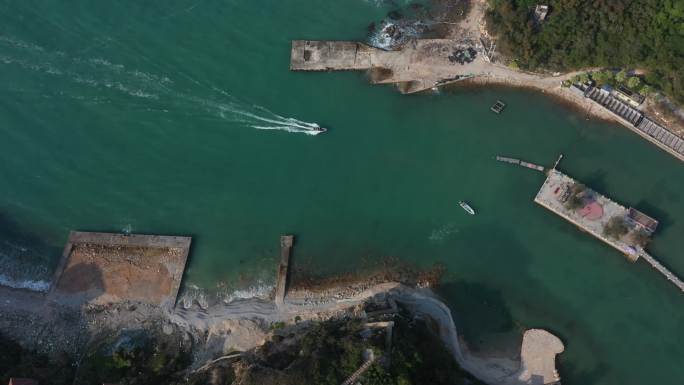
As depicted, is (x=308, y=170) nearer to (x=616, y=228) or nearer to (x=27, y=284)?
(x=27, y=284)

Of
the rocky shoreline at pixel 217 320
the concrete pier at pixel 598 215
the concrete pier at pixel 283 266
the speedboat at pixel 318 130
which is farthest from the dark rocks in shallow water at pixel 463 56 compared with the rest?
the concrete pier at pixel 283 266

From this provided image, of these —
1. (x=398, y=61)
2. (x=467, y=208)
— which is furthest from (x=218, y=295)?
(x=398, y=61)

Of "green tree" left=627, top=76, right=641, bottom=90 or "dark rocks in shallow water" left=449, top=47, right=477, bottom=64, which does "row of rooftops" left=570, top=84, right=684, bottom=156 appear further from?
"dark rocks in shallow water" left=449, top=47, right=477, bottom=64

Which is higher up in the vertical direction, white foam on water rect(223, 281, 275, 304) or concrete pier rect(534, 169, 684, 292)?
concrete pier rect(534, 169, 684, 292)

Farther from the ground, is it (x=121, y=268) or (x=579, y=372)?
(x=579, y=372)

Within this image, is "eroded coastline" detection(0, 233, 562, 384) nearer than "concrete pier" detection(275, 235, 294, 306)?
Yes

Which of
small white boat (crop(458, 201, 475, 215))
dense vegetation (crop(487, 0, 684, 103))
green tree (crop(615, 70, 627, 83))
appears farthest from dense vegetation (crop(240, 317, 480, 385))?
green tree (crop(615, 70, 627, 83))

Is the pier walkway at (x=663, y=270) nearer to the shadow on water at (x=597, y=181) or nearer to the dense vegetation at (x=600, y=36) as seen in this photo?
the shadow on water at (x=597, y=181)
